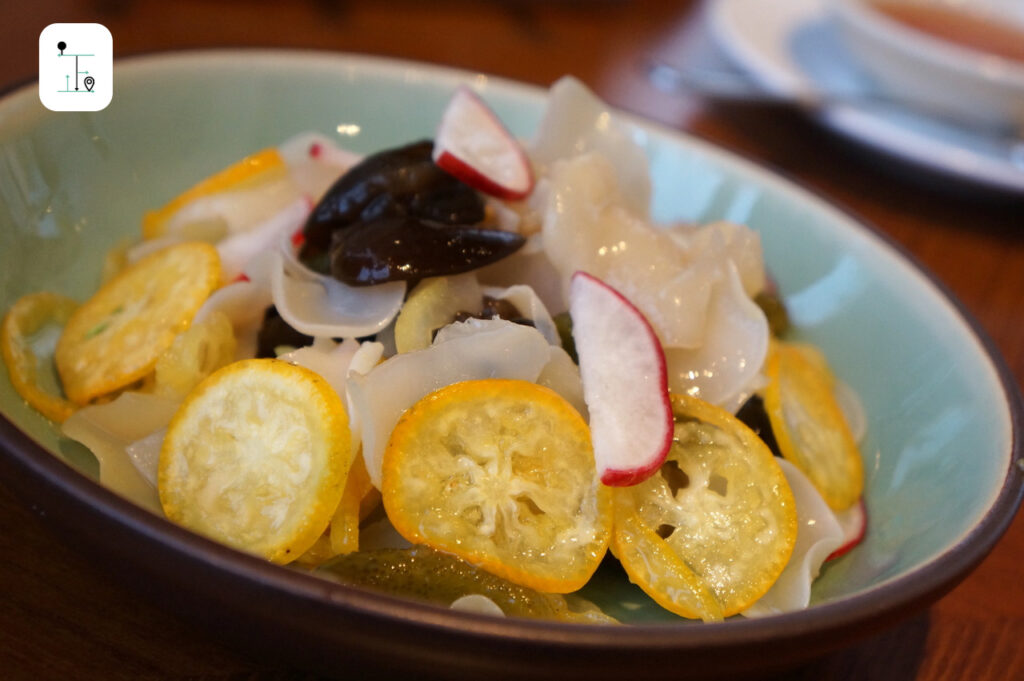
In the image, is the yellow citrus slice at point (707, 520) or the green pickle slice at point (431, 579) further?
the yellow citrus slice at point (707, 520)

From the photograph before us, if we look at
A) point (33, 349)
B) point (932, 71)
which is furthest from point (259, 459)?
point (932, 71)

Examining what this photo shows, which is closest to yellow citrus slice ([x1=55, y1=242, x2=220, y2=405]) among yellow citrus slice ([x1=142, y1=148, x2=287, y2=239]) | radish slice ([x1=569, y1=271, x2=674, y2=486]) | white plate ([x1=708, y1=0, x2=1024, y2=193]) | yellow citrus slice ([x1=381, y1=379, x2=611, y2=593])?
yellow citrus slice ([x1=142, y1=148, x2=287, y2=239])

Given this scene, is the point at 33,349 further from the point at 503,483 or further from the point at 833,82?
the point at 833,82

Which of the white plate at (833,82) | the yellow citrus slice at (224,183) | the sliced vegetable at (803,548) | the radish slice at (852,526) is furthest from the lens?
the white plate at (833,82)

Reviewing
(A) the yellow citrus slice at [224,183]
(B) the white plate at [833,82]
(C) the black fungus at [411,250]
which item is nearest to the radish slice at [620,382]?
(C) the black fungus at [411,250]

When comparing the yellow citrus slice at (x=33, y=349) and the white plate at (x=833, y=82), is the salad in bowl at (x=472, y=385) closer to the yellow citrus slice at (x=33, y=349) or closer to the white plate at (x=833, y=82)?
the yellow citrus slice at (x=33, y=349)

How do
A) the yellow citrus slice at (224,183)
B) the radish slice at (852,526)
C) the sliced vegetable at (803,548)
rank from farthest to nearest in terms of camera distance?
1. the yellow citrus slice at (224,183)
2. the radish slice at (852,526)
3. the sliced vegetable at (803,548)

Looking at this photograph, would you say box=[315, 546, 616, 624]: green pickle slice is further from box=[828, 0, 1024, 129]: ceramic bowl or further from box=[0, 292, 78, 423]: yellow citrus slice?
box=[828, 0, 1024, 129]: ceramic bowl
